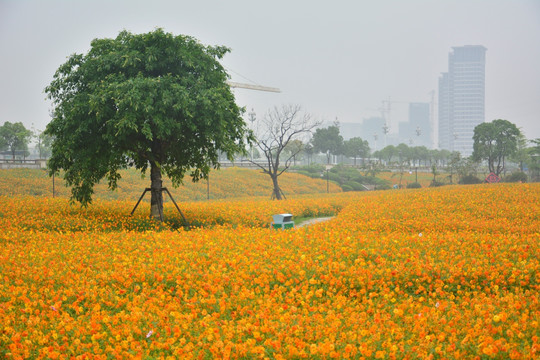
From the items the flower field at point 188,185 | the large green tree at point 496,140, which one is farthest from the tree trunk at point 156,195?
the large green tree at point 496,140

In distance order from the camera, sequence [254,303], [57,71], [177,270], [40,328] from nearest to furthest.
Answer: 1. [40,328]
2. [254,303]
3. [177,270]
4. [57,71]

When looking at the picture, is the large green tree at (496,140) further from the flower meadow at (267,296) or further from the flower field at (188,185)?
the flower meadow at (267,296)

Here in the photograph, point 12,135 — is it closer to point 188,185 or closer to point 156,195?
point 188,185

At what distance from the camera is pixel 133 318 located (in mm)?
5664

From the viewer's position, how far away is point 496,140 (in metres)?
46.1

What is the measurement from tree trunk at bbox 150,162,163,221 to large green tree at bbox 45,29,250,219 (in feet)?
0.12

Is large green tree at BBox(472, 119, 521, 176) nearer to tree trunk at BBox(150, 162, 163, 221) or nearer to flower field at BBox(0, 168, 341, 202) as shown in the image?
flower field at BBox(0, 168, 341, 202)

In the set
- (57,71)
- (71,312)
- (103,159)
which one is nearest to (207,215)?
(103,159)

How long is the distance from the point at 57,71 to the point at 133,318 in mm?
13306

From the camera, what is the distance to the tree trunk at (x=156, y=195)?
15852 millimetres

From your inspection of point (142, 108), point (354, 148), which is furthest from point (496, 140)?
point (142, 108)

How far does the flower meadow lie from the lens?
477cm

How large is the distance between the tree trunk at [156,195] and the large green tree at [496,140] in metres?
39.1

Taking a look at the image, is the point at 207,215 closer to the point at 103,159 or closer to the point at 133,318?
the point at 103,159
